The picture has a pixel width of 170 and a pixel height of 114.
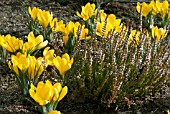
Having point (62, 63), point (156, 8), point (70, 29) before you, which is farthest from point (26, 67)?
point (156, 8)

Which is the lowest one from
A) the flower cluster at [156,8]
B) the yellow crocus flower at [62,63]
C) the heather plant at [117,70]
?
the heather plant at [117,70]

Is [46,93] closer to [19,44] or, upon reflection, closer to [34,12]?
[19,44]

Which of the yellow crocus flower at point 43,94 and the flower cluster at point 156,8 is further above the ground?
the flower cluster at point 156,8

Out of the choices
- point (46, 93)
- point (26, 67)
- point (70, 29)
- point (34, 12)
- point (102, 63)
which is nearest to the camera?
point (46, 93)

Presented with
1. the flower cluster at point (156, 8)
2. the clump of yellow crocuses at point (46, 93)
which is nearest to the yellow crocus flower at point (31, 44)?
the clump of yellow crocuses at point (46, 93)

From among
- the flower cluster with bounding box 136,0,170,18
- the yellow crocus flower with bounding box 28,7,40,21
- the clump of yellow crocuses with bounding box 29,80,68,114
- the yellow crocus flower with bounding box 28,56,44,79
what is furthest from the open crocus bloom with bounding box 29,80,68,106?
the flower cluster with bounding box 136,0,170,18

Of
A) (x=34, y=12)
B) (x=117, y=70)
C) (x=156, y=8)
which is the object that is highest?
(x=34, y=12)

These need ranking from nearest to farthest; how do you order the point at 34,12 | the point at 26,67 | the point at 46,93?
1. the point at 46,93
2. the point at 26,67
3. the point at 34,12

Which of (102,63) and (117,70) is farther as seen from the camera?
(102,63)

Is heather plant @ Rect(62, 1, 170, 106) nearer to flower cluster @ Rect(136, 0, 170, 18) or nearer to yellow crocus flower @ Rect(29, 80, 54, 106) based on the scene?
yellow crocus flower @ Rect(29, 80, 54, 106)

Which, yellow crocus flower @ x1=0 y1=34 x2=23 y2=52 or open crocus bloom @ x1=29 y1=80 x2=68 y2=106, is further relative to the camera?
yellow crocus flower @ x1=0 y1=34 x2=23 y2=52

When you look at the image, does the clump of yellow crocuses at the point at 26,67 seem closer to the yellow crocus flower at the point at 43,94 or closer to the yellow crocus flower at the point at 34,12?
the yellow crocus flower at the point at 43,94
